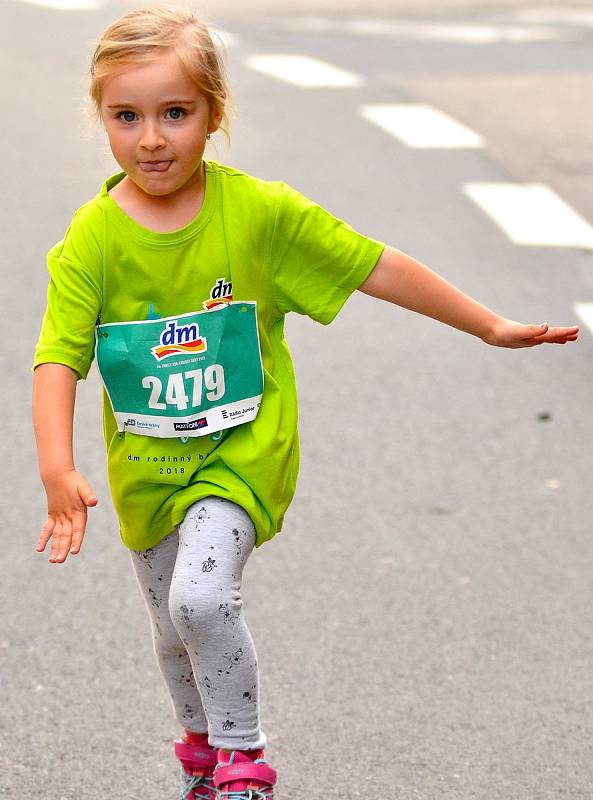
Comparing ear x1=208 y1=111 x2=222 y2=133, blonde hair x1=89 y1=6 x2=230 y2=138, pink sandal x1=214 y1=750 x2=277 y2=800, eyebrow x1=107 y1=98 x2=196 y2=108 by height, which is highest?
blonde hair x1=89 y1=6 x2=230 y2=138

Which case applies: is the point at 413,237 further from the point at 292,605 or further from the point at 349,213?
the point at 292,605

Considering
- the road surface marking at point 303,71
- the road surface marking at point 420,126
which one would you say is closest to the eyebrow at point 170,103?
the road surface marking at point 420,126

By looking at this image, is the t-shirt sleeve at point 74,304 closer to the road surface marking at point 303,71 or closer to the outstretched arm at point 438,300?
the outstretched arm at point 438,300

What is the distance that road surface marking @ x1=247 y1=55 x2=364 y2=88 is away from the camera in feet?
37.8

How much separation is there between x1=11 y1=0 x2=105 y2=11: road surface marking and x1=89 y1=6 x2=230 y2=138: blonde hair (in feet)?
40.8

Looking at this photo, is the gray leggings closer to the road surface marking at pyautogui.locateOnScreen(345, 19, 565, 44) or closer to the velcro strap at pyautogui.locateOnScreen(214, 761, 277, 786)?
the velcro strap at pyautogui.locateOnScreen(214, 761, 277, 786)

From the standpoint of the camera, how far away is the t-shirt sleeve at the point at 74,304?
2.62 m

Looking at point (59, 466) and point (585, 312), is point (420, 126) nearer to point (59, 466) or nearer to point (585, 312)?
point (585, 312)

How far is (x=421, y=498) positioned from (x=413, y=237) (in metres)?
2.99

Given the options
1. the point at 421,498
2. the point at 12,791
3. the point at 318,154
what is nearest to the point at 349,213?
the point at 318,154

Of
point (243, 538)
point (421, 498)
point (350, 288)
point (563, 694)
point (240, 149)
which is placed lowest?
point (240, 149)

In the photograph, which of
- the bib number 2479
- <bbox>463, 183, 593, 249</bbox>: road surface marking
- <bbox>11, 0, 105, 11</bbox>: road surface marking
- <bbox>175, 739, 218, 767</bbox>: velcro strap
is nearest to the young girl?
the bib number 2479

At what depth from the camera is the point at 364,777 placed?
10.9 feet

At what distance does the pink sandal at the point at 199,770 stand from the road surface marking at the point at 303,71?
28.8ft
